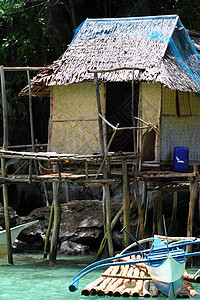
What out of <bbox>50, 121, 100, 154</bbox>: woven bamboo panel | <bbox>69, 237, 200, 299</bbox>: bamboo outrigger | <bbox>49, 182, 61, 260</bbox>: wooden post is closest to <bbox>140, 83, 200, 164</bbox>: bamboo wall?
<bbox>50, 121, 100, 154</bbox>: woven bamboo panel

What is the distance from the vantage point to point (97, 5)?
16922mm

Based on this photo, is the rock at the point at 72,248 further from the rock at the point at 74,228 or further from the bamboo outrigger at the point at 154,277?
the bamboo outrigger at the point at 154,277

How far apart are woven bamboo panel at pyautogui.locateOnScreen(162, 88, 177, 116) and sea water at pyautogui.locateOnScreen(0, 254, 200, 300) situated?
10.3 ft

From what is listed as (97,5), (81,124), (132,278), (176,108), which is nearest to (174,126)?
(176,108)

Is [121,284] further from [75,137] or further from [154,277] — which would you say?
[75,137]

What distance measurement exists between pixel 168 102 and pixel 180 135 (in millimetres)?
728

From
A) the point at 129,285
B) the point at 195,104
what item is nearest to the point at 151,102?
the point at 195,104

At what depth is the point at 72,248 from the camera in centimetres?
1391

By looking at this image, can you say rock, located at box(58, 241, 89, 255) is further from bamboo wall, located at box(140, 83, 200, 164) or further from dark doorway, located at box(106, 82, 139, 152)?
bamboo wall, located at box(140, 83, 200, 164)

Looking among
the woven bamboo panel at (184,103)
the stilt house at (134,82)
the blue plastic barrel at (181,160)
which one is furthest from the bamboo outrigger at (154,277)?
the woven bamboo panel at (184,103)

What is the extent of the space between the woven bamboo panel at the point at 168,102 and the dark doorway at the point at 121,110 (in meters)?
2.60

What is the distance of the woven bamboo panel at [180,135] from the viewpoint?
441 inches

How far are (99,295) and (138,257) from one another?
1.99m

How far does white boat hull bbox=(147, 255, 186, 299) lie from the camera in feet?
25.3
